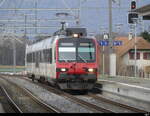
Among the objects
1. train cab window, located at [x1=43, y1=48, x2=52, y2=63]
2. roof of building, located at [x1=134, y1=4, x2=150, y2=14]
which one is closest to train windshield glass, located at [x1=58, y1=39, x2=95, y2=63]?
train cab window, located at [x1=43, y1=48, x2=52, y2=63]

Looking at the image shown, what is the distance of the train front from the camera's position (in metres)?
22.9

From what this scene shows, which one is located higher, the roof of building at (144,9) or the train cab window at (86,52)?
the roof of building at (144,9)

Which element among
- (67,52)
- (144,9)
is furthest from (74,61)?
(144,9)

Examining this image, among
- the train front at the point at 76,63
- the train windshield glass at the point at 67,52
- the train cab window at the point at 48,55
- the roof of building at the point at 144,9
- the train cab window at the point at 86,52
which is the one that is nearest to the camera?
the train front at the point at 76,63

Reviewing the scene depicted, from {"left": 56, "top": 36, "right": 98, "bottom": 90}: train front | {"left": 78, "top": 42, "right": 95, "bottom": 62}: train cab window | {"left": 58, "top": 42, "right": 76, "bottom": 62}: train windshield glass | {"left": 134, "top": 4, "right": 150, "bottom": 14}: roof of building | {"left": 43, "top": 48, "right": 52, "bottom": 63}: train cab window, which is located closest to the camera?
{"left": 56, "top": 36, "right": 98, "bottom": 90}: train front

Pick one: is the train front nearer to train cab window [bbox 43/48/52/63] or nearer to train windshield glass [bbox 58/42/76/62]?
train windshield glass [bbox 58/42/76/62]

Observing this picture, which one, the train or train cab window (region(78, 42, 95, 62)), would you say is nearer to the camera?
the train

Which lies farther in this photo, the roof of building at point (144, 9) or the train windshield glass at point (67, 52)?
the roof of building at point (144, 9)

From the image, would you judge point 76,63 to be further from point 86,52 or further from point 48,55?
point 48,55

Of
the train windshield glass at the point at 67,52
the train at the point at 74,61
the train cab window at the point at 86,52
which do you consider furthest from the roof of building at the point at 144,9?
the train windshield glass at the point at 67,52

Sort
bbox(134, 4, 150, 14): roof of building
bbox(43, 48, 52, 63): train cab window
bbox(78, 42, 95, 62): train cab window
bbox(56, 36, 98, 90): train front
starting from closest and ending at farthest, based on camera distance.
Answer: bbox(56, 36, 98, 90): train front
bbox(78, 42, 95, 62): train cab window
bbox(43, 48, 52, 63): train cab window
bbox(134, 4, 150, 14): roof of building

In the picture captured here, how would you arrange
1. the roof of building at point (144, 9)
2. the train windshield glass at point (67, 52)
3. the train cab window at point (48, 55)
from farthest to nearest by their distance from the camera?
the roof of building at point (144, 9) < the train cab window at point (48, 55) < the train windshield glass at point (67, 52)

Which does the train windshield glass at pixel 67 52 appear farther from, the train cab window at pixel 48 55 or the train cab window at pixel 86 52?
the train cab window at pixel 48 55

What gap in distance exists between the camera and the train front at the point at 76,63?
22.9m
